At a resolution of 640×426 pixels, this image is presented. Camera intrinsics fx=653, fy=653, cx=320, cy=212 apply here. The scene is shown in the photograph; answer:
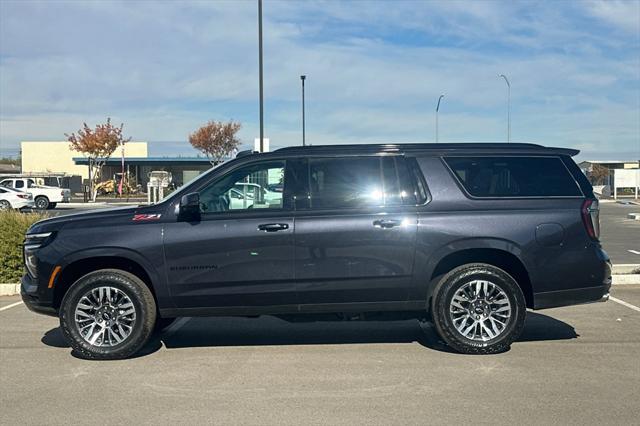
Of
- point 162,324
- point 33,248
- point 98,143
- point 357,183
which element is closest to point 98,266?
point 33,248

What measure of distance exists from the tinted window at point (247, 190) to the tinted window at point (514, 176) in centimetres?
172

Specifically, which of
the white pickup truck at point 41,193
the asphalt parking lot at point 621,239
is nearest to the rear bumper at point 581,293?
the asphalt parking lot at point 621,239

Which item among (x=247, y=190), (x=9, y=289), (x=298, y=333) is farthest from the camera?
(x=9, y=289)

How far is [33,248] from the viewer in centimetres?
630

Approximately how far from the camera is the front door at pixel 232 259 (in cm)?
611

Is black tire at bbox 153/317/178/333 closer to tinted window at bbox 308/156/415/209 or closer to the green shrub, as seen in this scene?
tinted window at bbox 308/156/415/209

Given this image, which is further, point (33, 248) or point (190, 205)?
point (33, 248)

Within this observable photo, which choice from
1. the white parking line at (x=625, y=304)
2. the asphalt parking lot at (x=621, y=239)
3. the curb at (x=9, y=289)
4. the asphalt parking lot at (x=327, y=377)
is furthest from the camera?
the asphalt parking lot at (x=621, y=239)

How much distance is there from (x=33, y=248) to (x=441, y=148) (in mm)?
4106

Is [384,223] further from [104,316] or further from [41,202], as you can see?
[41,202]

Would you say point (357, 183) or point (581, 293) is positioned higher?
point (357, 183)

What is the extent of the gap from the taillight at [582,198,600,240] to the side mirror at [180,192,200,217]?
3.70 m

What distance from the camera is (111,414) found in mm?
4805

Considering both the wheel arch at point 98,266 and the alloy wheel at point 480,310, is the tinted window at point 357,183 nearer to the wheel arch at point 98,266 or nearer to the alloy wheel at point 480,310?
the alloy wheel at point 480,310
